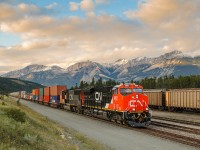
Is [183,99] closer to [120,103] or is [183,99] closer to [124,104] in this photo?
[120,103]

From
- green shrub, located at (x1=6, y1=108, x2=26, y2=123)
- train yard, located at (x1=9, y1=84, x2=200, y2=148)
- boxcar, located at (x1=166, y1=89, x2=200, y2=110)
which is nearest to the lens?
green shrub, located at (x1=6, y1=108, x2=26, y2=123)

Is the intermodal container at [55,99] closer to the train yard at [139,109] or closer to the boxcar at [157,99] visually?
the train yard at [139,109]

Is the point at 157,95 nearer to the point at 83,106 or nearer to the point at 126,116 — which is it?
the point at 83,106

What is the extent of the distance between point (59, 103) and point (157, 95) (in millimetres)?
20599

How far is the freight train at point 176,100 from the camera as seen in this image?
46.3 m

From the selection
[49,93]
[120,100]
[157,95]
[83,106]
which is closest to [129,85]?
[120,100]

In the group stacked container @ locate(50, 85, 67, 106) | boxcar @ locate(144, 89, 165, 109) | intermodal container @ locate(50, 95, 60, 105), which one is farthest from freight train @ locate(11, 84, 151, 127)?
stacked container @ locate(50, 85, 67, 106)

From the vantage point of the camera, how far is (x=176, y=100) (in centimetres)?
5172

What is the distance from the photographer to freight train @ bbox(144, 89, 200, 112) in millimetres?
46344

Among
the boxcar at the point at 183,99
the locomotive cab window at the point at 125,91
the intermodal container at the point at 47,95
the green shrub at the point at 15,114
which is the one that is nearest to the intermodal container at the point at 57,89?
the intermodal container at the point at 47,95

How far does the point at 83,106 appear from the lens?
153 ft

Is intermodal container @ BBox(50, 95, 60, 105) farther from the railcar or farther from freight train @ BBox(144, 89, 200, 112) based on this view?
the railcar

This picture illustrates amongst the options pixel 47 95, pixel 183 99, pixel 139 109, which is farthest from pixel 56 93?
pixel 139 109

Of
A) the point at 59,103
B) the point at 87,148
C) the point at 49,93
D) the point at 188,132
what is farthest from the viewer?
the point at 49,93
